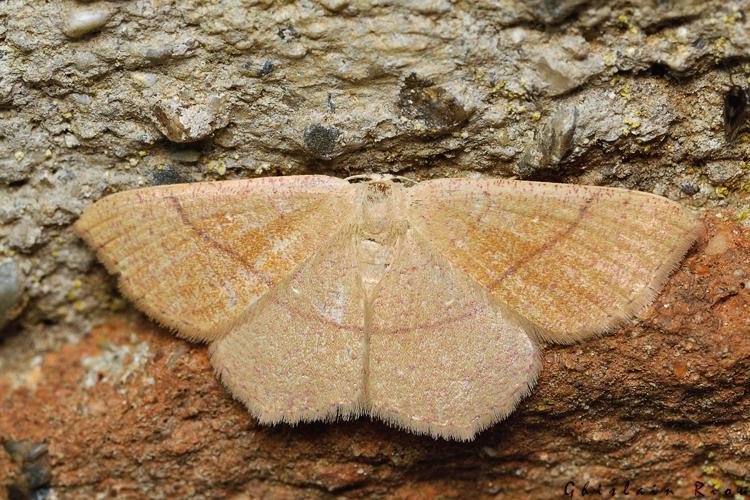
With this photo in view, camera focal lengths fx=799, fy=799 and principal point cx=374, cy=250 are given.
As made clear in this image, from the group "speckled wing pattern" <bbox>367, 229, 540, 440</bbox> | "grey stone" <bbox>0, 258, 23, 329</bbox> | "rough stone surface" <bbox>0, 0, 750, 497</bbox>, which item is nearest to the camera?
"rough stone surface" <bbox>0, 0, 750, 497</bbox>

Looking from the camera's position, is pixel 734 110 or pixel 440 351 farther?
pixel 440 351

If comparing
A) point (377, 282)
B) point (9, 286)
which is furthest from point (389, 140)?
point (9, 286)

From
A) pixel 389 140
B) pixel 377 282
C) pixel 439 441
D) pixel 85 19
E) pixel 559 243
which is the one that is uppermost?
pixel 85 19

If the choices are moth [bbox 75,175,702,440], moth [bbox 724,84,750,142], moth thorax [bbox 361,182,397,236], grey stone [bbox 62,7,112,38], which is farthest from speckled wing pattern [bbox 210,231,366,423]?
moth [bbox 724,84,750,142]

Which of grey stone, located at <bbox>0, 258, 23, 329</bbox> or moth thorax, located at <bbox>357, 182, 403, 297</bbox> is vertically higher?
moth thorax, located at <bbox>357, 182, 403, 297</bbox>

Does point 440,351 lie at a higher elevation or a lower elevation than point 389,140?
lower

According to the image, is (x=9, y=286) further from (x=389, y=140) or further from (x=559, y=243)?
(x=559, y=243)

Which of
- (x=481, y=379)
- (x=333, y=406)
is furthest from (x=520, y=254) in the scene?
→ (x=333, y=406)

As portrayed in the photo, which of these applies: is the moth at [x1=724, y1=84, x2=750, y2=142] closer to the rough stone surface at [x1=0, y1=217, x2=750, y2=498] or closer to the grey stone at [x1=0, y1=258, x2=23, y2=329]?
the rough stone surface at [x1=0, y1=217, x2=750, y2=498]
